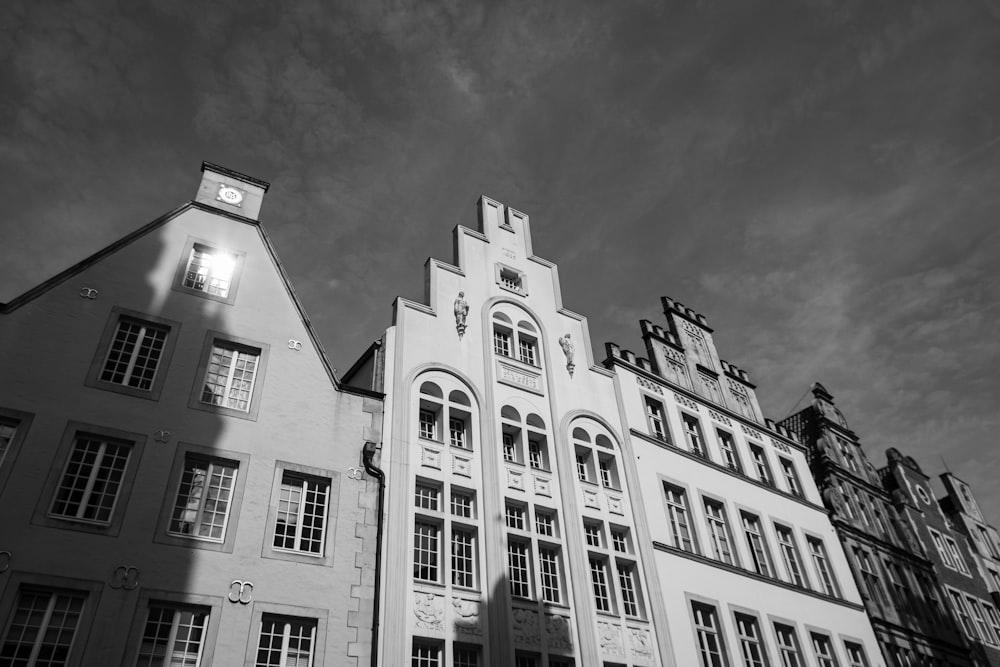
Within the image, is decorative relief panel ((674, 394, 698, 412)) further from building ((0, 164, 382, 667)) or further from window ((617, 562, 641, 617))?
building ((0, 164, 382, 667))

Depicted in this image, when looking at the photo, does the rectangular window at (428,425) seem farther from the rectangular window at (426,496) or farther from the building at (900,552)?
the building at (900,552)

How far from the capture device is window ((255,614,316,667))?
16.3 meters

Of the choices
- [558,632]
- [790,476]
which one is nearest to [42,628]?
[558,632]

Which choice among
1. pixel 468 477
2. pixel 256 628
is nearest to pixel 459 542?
pixel 468 477

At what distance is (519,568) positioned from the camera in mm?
22047

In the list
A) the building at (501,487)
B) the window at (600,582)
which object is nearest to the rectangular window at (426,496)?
the building at (501,487)

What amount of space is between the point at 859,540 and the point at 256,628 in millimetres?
29168

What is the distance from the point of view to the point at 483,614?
2005 cm

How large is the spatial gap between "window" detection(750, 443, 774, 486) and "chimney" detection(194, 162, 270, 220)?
2385cm

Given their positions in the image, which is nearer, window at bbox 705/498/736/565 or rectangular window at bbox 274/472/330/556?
rectangular window at bbox 274/472/330/556

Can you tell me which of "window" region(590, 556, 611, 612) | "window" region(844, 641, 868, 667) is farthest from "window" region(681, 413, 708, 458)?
"window" region(844, 641, 868, 667)

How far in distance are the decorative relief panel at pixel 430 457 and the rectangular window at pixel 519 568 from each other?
10.6 ft

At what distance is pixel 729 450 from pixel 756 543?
14.9 ft

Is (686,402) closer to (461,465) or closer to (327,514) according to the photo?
(461,465)
